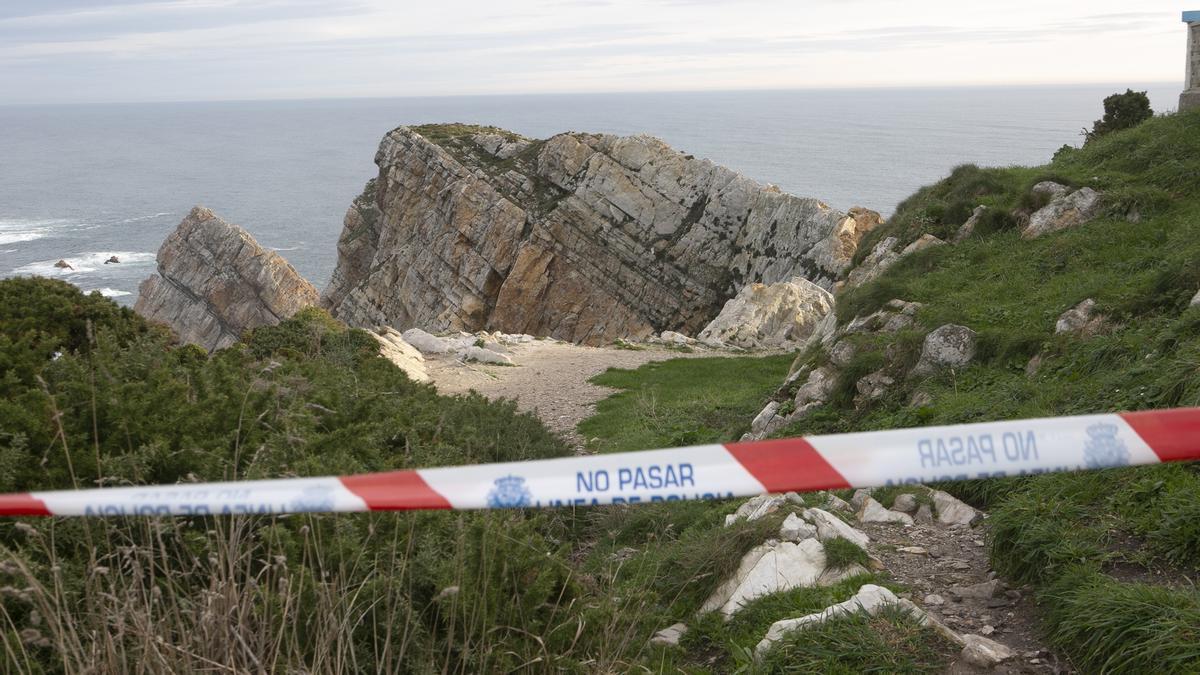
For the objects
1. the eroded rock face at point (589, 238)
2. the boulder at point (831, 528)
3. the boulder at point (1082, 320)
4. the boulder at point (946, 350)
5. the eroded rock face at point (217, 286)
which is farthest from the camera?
the eroded rock face at point (217, 286)

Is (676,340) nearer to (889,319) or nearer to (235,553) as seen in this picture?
(889,319)

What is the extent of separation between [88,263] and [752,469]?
79.7 metres

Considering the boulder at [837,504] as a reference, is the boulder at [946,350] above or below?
above

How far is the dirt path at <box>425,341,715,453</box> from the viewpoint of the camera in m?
19.0

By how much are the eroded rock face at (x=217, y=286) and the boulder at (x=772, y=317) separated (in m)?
29.7

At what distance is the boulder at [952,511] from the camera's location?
22.4ft

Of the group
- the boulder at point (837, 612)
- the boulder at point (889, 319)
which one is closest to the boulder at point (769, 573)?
the boulder at point (837, 612)

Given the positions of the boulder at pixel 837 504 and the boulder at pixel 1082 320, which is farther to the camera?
the boulder at pixel 1082 320

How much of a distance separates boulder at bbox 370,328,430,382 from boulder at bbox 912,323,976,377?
42.3 ft

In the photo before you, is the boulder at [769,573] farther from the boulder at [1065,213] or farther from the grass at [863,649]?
the boulder at [1065,213]

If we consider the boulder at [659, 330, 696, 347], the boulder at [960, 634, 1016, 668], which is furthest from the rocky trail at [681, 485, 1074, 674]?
the boulder at [659, 330, 696, 347]

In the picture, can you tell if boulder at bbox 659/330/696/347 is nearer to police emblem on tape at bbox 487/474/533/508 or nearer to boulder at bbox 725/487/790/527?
boulder at bbox 725/487/790/527

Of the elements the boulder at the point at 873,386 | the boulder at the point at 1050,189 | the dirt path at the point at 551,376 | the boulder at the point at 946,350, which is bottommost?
the dirt path at the point at 551,376

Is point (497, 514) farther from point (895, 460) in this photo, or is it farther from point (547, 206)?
point (547, 206)
